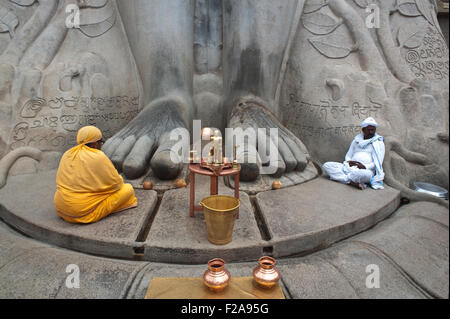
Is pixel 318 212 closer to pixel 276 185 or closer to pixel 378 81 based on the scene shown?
pixel 276 185

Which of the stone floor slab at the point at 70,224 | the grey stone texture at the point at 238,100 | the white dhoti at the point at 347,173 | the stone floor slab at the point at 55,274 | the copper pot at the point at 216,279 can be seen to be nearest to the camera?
the copper pot at the point at 216,279

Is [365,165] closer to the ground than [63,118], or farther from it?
closer to the ground

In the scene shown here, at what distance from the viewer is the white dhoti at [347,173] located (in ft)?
7.84

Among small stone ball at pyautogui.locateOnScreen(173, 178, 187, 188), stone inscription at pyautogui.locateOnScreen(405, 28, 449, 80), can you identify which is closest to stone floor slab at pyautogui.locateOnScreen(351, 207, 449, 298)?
small stone ball at pyautogui.locateOnScreen(173, 178, 187, 188)

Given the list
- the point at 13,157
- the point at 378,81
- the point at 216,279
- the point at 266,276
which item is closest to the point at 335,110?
the point at 378,81

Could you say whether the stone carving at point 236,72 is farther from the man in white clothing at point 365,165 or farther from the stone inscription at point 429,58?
the man in white clothing at point 365,165

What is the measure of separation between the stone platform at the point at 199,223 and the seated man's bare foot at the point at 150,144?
186mm

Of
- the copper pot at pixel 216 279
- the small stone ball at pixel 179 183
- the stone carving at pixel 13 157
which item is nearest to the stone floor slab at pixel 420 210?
the copper pot at pixel 216 279

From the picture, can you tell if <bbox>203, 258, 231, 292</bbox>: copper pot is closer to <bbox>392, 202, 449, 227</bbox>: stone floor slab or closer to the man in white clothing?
<bbox>392, 202, 449, 227</bbox>: stone floor slab

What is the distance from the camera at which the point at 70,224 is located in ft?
5.79

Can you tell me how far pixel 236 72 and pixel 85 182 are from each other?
1863 millimetres

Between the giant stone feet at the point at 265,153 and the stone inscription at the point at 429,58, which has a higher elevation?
the stone inscription at the point at 429,58

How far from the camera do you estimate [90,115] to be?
121 inches

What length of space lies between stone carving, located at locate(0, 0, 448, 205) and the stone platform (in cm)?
61
